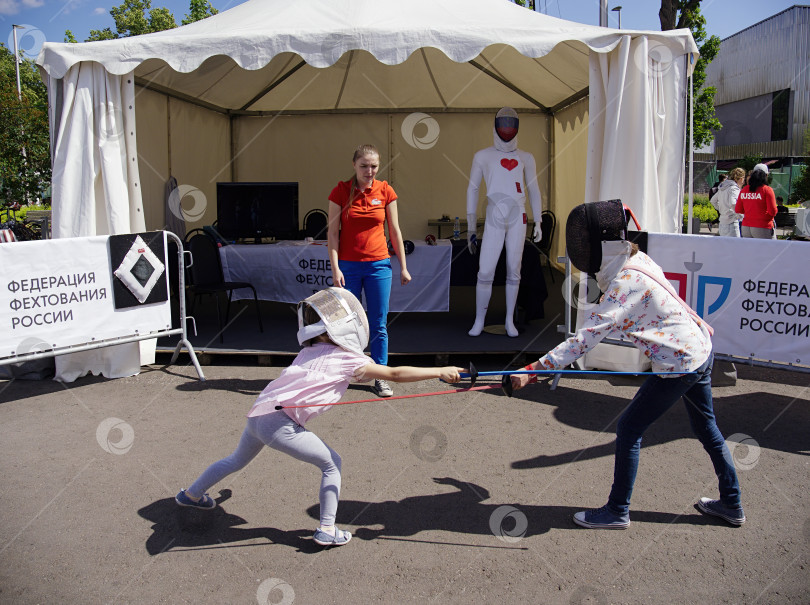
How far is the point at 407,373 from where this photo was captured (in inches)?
121

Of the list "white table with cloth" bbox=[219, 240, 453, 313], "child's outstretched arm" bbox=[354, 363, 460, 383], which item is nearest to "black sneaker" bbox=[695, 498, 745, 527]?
"child's outstretched arm" bbox=[354, 363, 460, 383]

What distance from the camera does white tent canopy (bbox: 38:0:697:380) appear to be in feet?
20.4

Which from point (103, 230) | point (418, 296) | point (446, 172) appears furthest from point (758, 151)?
point (103, 230)

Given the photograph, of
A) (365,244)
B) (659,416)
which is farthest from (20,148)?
(659,416)

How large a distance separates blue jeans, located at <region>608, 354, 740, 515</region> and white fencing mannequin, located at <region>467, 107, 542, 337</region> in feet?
12.5

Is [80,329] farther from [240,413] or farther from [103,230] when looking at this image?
[240,413]

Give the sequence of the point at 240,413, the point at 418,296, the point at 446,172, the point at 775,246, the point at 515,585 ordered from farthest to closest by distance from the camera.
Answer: the point at 446,172, the point at 418,296, the point at 240,413, the point at 775,246, the point at 515,585

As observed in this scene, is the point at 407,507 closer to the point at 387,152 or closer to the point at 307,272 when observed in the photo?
the point at 307,272

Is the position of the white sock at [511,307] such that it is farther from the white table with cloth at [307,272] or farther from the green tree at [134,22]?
the green tree at [134,22]

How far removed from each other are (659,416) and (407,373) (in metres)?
1.25

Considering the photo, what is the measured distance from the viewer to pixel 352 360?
3186 millimetres

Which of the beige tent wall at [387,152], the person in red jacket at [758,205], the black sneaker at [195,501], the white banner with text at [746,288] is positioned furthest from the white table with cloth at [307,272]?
the person in red jacket at [758,205]

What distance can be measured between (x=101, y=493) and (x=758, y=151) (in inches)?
1804

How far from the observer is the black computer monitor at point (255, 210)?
8.78 metres
